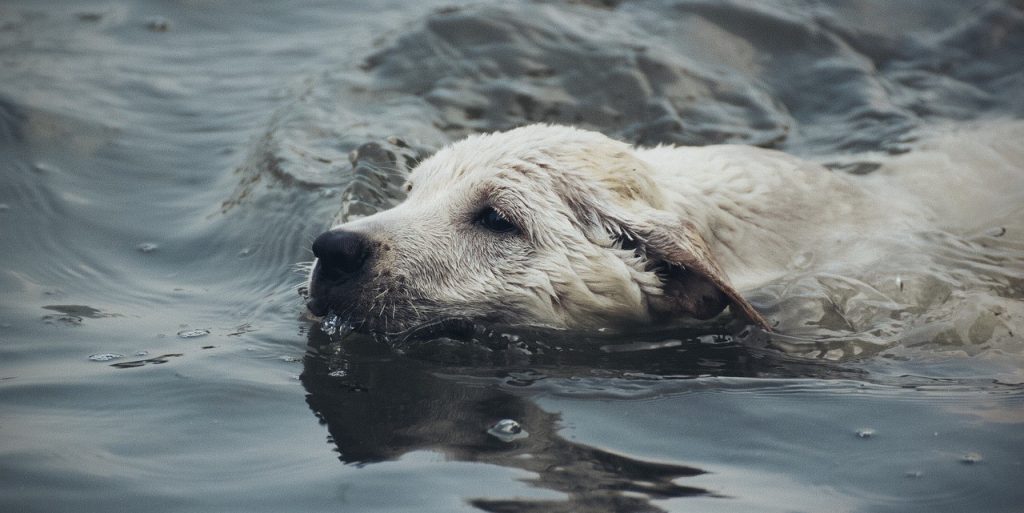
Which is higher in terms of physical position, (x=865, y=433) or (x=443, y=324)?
(x=443, y=324)

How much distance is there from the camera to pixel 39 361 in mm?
5148

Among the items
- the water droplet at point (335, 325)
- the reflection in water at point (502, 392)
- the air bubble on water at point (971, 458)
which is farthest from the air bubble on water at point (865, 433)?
the water droplet at point (335, 325)

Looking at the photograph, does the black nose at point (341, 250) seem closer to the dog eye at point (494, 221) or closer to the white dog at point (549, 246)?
the white dog at point (549, 246)

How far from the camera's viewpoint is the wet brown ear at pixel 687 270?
5.26m

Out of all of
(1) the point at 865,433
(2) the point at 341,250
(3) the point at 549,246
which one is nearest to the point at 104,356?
(2) the point at 341,250

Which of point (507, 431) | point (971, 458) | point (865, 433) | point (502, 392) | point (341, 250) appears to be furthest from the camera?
point (341, 250)

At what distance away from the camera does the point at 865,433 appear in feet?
15.0

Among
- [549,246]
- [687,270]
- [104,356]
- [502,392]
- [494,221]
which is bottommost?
[502,392]

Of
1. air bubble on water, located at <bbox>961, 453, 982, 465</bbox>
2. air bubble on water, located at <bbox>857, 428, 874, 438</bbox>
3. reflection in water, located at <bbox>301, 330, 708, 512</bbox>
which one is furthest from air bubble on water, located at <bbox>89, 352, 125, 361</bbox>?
air bubble on water, located at <bbox>961, 453, 982, 465</bbox>

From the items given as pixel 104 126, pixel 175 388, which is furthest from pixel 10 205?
pixel 175 388

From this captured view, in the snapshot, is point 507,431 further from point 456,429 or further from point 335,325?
point 335,325

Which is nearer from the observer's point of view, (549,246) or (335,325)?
(335,325)

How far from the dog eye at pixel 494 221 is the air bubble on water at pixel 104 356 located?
6.08 ft

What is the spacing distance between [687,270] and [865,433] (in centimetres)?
125
